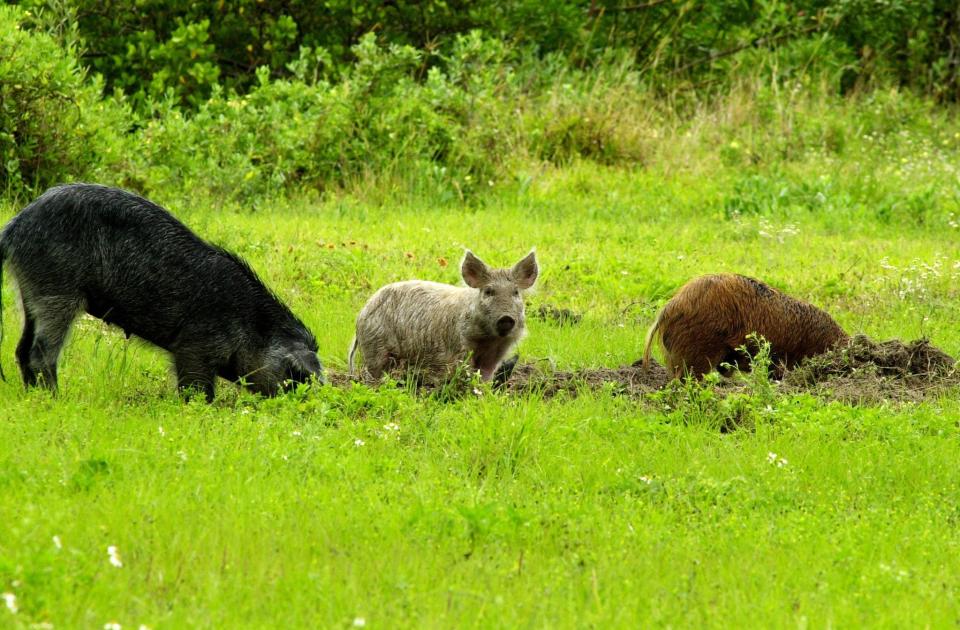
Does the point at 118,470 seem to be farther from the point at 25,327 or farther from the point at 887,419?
the point at 887,419

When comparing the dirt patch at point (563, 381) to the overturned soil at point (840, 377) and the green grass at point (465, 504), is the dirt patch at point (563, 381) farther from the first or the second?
the green grass at point (465, 504)

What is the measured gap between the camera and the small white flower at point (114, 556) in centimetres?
440

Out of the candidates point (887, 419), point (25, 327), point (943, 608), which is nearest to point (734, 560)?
point (943, 608)

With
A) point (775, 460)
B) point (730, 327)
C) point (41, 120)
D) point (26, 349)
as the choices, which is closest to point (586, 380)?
point (730, 327)

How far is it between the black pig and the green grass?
235 millimetres

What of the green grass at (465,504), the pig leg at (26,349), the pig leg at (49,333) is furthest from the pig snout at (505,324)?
the pig leg at (26,349)

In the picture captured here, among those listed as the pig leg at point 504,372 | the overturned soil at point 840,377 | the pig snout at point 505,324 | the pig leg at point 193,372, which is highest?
the pig snout at point 505,324

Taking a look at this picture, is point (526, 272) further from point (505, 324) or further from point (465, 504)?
point (465, 504)

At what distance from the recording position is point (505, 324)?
7.67 meters

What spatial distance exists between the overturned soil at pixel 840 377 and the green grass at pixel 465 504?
0.95 ft

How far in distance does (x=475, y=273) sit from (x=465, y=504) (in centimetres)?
274

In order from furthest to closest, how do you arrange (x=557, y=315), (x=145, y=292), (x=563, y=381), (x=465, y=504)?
(x=557, y=315), (x=563, y=381), (x=145, y=292), (x=465, y=504)

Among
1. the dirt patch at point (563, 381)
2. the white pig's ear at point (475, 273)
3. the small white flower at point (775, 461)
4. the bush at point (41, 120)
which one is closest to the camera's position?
the small white flower at point (775, 461)

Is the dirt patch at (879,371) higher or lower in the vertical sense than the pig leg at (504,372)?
higher
